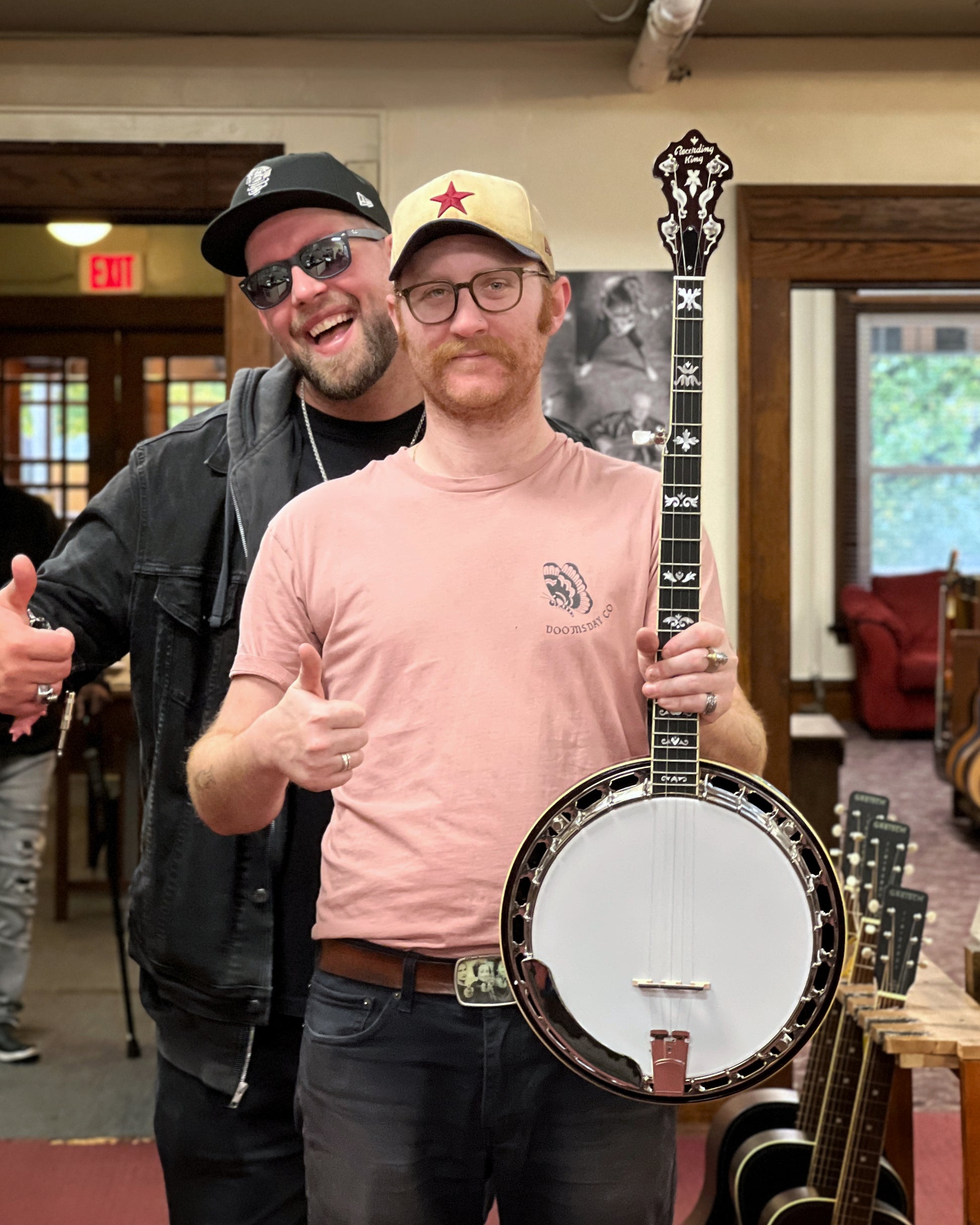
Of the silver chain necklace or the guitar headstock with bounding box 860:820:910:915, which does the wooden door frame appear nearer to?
the guitar headstock with bounding box 860:820:910:915

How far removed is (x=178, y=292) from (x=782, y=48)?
5.05 m

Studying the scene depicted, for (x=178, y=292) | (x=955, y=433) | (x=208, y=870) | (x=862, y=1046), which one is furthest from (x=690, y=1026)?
(x=955, y=433)

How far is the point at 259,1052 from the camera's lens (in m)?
1.87

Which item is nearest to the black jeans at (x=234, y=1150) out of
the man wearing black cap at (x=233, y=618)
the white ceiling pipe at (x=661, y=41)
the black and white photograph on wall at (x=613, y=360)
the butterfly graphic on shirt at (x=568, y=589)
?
the man wearing black cap at (x=233, y=618)

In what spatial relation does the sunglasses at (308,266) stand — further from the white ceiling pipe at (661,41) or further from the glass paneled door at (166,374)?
the glass paneled door at (166,374)

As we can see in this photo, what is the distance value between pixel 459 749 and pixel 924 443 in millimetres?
9937

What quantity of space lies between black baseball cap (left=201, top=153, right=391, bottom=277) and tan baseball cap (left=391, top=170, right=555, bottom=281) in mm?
478

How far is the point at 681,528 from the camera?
4.20 feet

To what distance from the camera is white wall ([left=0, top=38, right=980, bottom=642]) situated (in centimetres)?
339

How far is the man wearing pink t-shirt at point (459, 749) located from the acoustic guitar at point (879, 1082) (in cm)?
101

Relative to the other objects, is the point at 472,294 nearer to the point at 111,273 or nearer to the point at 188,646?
the point at 188,646

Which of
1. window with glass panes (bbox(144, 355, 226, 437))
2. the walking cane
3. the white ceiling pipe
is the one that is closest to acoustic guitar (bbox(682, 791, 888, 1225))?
the white ceiling pipe

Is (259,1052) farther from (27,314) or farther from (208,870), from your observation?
(27,314)

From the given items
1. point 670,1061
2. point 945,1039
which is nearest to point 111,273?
point 945,1039
